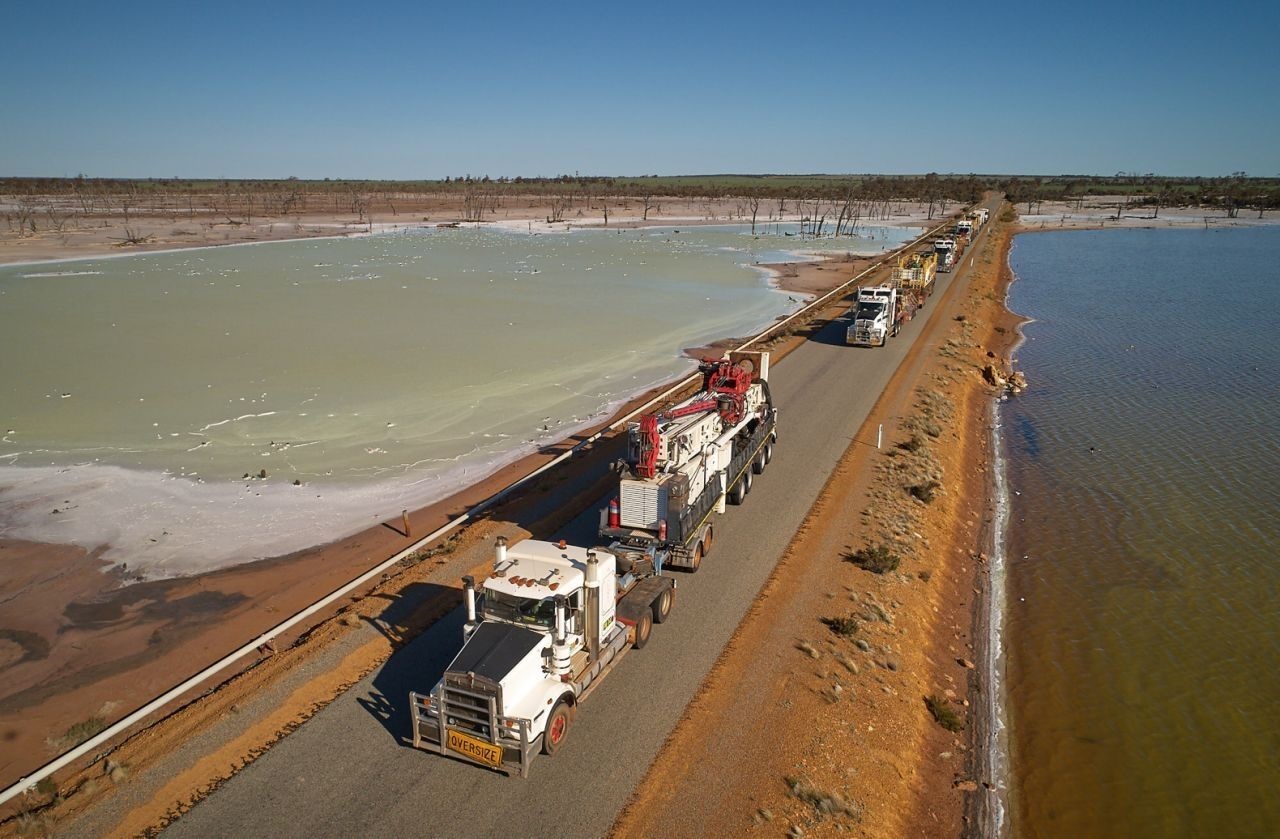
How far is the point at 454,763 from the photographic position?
11734 millimetres

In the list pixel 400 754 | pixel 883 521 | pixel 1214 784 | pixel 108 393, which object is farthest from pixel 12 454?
pixel 1214 784

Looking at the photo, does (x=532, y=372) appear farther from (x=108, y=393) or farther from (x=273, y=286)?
(x=273, y=286)

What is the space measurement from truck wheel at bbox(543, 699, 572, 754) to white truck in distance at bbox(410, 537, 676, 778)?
16 millimetres

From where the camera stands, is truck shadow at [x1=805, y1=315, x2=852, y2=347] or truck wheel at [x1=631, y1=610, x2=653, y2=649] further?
truck shadow at [x1=805, y1=315, x2=852, y2=347]

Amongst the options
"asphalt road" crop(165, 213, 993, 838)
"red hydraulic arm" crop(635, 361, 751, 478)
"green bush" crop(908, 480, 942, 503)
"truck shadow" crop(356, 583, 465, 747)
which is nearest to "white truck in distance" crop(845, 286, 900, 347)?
"green bush" crop(908, 480, 942, 503)

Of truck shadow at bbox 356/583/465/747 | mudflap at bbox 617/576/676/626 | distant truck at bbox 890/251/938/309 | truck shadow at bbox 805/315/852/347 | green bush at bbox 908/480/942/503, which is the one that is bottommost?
truck shadow at bbox 356/583/465/747

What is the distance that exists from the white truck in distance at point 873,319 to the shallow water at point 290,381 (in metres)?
8.28

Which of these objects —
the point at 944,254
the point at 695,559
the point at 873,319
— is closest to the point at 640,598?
the point at 695,559

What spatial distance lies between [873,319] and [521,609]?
3422 centimetres

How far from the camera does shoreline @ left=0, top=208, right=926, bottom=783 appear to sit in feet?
45.9

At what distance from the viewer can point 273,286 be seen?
6200 centimetres

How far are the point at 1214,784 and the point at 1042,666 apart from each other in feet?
12.5

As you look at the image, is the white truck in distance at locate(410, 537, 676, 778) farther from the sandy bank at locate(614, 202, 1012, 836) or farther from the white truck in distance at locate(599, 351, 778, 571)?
the white truck in distance at locate(599, 351, 778, 571)

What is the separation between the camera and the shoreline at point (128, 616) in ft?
45.9
